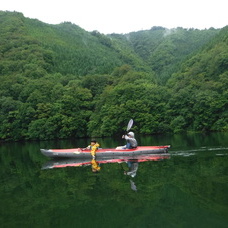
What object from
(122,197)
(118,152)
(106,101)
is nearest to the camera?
(122,197)

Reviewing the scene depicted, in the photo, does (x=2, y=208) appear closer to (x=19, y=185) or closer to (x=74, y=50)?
(x=19, y=185)

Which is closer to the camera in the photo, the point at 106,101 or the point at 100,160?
the point at 100,160

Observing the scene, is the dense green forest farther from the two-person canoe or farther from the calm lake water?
the calm lake water

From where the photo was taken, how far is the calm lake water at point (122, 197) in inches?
369

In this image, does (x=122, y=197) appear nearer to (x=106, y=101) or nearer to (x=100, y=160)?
(x=100, y=160)

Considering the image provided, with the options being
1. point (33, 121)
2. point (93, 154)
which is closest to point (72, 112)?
point (33, 121)

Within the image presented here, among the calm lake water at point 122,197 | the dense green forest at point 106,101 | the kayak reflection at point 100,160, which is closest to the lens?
the calm lake water at point 122,197

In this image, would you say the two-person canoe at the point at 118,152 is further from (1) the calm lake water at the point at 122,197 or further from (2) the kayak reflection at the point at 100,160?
(1) the calm lake water at the point at 122,197

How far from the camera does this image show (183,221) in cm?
891

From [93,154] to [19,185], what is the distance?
857 centimetres

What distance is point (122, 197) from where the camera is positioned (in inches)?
461

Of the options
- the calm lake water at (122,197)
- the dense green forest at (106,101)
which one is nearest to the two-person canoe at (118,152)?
the calm lake water at (122,197)

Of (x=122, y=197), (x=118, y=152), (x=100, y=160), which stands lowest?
(x=122, y=197)

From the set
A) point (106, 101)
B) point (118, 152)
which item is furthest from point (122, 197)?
point (106, 101)
